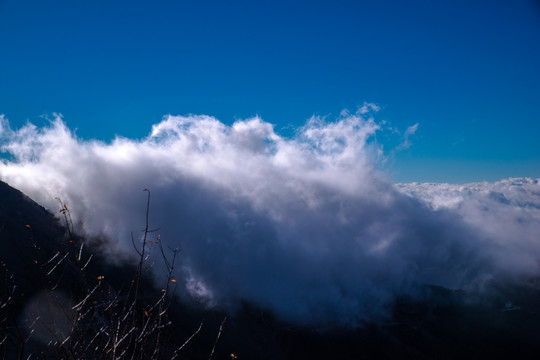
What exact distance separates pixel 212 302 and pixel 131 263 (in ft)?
216

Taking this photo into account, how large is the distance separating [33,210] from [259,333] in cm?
13574

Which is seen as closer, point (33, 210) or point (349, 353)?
point (33, 210)

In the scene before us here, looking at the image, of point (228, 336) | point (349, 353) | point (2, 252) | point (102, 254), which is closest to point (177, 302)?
point (228, 336)

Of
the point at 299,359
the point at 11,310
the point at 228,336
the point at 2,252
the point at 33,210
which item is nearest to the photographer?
the point at 11,310

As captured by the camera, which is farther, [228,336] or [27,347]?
[228,336]

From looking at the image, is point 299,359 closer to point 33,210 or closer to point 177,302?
point 177,302

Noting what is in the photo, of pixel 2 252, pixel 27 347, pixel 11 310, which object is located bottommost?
pixel 27 347

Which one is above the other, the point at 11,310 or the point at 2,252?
the point at 11,310

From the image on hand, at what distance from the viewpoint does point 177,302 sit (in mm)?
138875

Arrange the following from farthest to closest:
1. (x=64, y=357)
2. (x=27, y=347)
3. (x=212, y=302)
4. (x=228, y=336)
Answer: (x=212, y=302) → (x=228, y=336) → (x=27, y=347) → (x=64, y=357)

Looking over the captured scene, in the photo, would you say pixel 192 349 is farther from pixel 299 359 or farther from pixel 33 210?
pixel 299 359

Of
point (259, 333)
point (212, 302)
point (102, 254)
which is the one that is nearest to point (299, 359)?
point (259, 333)

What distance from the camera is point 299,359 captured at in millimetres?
178375

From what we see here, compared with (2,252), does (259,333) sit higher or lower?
higher
